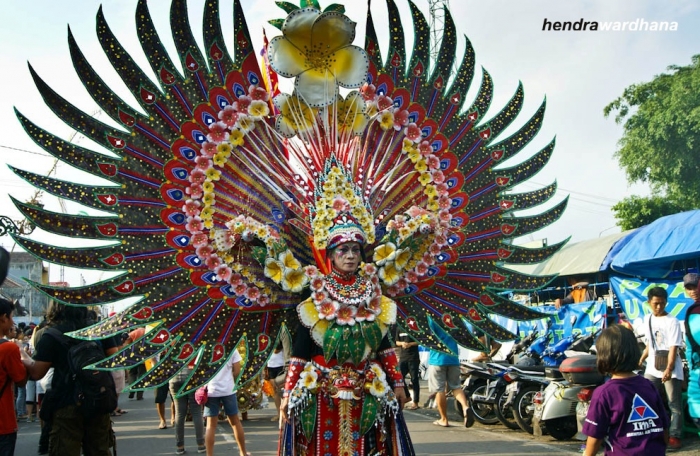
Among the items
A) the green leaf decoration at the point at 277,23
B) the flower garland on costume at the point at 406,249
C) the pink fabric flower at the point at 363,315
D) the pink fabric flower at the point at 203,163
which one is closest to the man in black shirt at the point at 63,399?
the pink fabric flower at the point at 203,163

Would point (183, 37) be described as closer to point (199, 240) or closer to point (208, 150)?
point (208, 150)

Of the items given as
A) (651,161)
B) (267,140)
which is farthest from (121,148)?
(651,161)

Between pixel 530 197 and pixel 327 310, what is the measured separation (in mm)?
2194

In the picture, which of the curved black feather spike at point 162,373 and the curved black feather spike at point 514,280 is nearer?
the curved black feather spike at point 162,373

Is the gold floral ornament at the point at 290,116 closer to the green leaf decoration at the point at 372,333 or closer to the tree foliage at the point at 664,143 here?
the green leaf decoration at the point at 372,333

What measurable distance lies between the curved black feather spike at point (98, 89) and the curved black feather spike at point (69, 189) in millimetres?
489

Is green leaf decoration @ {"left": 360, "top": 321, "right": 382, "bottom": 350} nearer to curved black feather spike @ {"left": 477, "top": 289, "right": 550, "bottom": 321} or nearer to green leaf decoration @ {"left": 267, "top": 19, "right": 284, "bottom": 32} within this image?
curved black feather spike @ {"left": 477, "top": 289, "right": 550, "bottom": 321}

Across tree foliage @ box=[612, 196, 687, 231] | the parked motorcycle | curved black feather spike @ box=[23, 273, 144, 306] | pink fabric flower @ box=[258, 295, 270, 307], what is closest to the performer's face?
pink fabric flower @ box=[258, 295, 270, 307]

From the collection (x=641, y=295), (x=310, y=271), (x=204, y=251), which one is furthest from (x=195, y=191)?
(x=641, y=295)

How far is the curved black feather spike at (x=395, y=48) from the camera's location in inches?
207

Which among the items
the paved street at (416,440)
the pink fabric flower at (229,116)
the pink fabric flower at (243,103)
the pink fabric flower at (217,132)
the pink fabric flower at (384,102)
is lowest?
the paved street at (416,440)

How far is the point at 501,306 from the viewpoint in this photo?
17.4 ft

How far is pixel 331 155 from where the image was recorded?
15.9 ft

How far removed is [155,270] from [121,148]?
84cm
